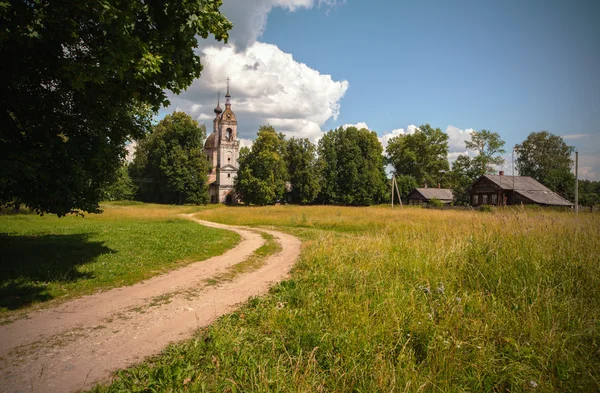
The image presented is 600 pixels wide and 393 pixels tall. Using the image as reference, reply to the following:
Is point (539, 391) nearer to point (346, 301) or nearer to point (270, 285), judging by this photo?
point (346, 301)

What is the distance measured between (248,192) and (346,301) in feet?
170

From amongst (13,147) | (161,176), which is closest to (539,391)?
(13,147)

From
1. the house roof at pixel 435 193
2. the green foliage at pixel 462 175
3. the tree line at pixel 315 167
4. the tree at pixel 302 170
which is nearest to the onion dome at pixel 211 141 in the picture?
the tree line at pixel 315 167

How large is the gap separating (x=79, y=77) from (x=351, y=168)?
58.9m

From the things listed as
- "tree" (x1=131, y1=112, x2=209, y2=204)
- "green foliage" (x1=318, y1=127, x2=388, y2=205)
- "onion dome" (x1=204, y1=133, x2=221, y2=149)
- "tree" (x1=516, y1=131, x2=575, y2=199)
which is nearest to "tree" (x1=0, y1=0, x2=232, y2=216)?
"tree" (x1=131, y1=112, x2=209, y2=204)

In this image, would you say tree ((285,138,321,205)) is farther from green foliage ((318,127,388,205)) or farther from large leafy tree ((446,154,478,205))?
large leafy tree ((446,154,478,205))

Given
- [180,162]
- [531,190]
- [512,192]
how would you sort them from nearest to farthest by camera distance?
1. [531,190]
2. [512,192]
3. [180,162]

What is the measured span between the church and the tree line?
6.77 meters

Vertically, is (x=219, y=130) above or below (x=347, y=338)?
above

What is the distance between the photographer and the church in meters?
67.7

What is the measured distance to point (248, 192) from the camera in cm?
5597

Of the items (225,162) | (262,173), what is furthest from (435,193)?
(225,162)

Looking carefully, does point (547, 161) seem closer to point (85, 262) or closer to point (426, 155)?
point (426, 155)

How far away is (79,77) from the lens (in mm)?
5559
